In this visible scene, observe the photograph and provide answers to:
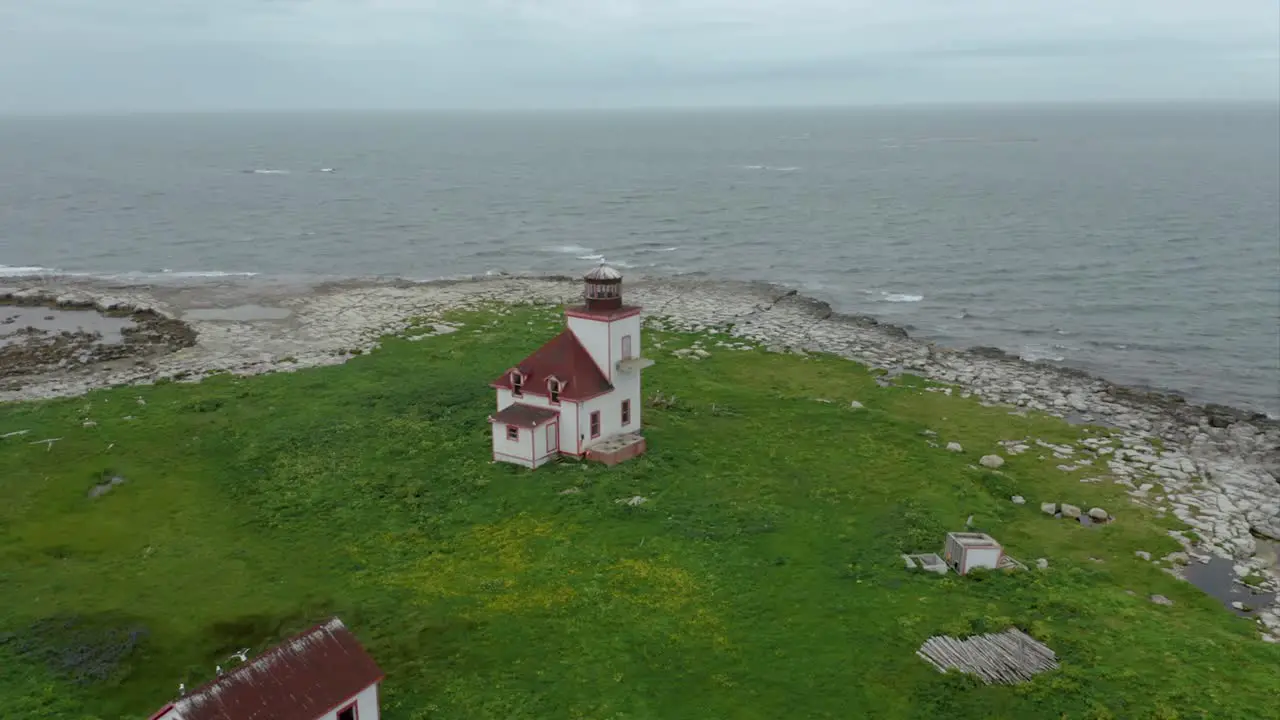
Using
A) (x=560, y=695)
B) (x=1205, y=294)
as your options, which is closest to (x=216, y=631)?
(x=560, y=695)

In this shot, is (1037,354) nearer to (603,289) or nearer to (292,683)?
(603,289)

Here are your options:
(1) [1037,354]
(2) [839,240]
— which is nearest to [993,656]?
(1) [1037,354]

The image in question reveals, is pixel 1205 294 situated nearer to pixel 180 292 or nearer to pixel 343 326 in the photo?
pixel 343 326

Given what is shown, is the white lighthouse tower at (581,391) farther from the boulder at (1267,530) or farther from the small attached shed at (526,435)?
the boulder at (1267,530)

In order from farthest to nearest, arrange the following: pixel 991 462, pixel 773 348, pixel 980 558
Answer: pixel 773 348
pixel 991 462
pixel 980 558

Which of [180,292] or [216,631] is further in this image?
[180,292]
